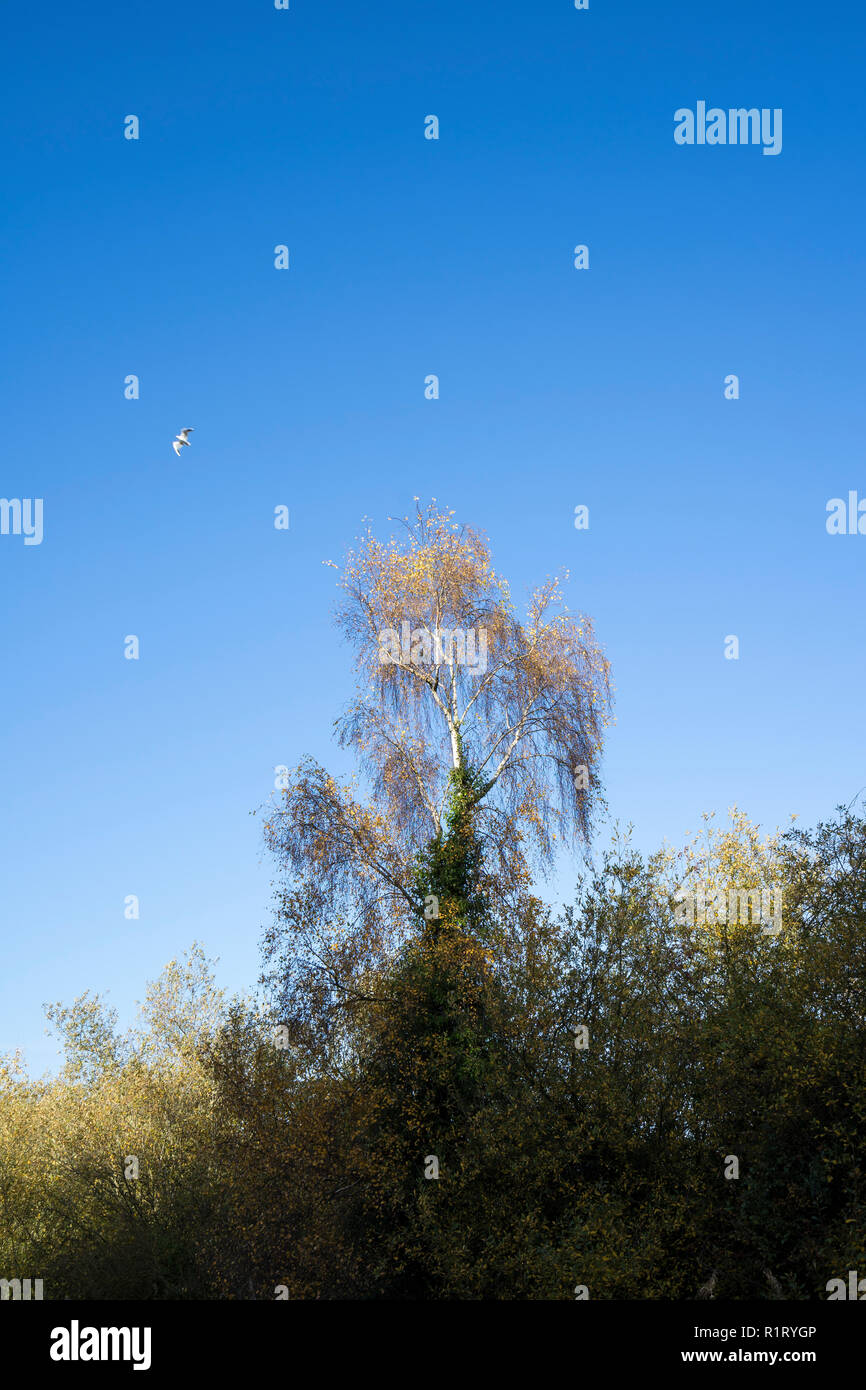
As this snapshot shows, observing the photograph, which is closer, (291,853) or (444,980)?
(444,980)

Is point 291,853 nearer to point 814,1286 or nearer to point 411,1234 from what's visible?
point 411,1234

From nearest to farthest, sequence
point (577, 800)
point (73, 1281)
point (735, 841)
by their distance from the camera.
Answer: point (73, 1281), point (577, 800), point (735, 841)

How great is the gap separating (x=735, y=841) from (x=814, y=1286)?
16.7 metres

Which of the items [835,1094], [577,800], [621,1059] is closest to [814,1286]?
[835,1094]

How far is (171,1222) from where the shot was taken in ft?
84.6

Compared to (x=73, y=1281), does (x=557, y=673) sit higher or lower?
higher

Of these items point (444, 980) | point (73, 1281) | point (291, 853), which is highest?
point (291, 853)

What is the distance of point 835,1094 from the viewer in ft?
53.3

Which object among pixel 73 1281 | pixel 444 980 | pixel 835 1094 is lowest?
pixel 73 1281

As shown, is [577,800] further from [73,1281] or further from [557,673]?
[73,1281]

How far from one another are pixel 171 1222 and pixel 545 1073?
10834 mm
